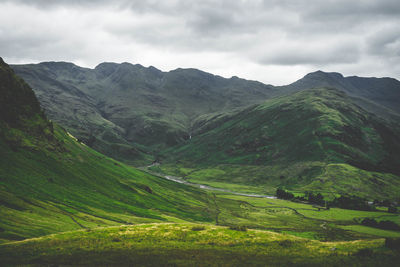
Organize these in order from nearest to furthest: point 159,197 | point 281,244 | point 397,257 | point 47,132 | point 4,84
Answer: point 397,257 < point 281,244 < point 4,84 < point 47,132 < point 159,197

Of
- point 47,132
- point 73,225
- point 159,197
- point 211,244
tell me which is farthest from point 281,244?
point 47,132

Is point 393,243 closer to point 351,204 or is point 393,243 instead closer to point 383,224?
point 383,224

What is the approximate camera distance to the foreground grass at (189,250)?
114 feet

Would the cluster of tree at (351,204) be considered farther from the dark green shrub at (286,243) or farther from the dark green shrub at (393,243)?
the dark green shrub at (393,243)

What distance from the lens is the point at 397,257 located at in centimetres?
3262

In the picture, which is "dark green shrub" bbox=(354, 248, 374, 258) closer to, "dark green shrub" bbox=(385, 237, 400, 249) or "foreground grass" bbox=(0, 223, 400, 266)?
"foreground grass" bbox=(0, 223, 400, 266)

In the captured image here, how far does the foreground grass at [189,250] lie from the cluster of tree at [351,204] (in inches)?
6432

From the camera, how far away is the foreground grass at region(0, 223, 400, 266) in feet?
114

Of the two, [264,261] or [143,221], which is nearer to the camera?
[264,261]

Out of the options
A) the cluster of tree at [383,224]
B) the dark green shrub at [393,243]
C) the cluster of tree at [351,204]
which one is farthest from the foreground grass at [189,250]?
the cluster of tree at [351,204]

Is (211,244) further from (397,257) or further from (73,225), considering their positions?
(73,225)

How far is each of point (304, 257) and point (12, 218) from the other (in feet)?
220

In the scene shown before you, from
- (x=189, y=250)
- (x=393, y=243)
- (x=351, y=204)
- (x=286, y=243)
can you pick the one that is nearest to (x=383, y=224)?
(x=351, y=204)

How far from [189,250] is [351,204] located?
611 ft
